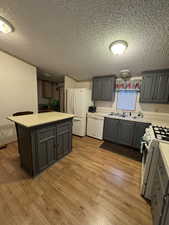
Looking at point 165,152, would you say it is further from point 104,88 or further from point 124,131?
point 104,88

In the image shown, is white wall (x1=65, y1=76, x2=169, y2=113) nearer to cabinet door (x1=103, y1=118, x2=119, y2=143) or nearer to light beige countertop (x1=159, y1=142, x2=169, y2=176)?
cabinet door (x1=103, y1=118, x2=119, y2=143)

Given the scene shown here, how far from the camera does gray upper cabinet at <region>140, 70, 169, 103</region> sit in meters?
2.33

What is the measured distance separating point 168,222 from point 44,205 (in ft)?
4.36

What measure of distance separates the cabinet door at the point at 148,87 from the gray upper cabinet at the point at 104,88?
88 centimetres

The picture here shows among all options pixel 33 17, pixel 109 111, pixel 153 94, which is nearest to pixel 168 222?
pixel 153 94

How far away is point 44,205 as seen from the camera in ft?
4.04

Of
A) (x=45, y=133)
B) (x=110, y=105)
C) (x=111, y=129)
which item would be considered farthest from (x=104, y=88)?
(x=45, y=133)

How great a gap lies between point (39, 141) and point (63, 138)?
592mm

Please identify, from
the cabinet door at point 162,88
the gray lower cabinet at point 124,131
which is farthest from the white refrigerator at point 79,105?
the cabinet door at point 162,88

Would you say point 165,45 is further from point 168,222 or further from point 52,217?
point 52,217

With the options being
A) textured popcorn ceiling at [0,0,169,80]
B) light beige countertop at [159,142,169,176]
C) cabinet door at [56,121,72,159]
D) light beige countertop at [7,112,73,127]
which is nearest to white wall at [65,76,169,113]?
textured popcorn ceiling at [0,0,169,80]

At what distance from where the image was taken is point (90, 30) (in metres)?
1.53

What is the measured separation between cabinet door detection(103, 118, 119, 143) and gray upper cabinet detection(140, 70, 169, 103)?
1.02 meters

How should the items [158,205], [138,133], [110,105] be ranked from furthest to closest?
[110,105] < [138,133] < [158,205]
